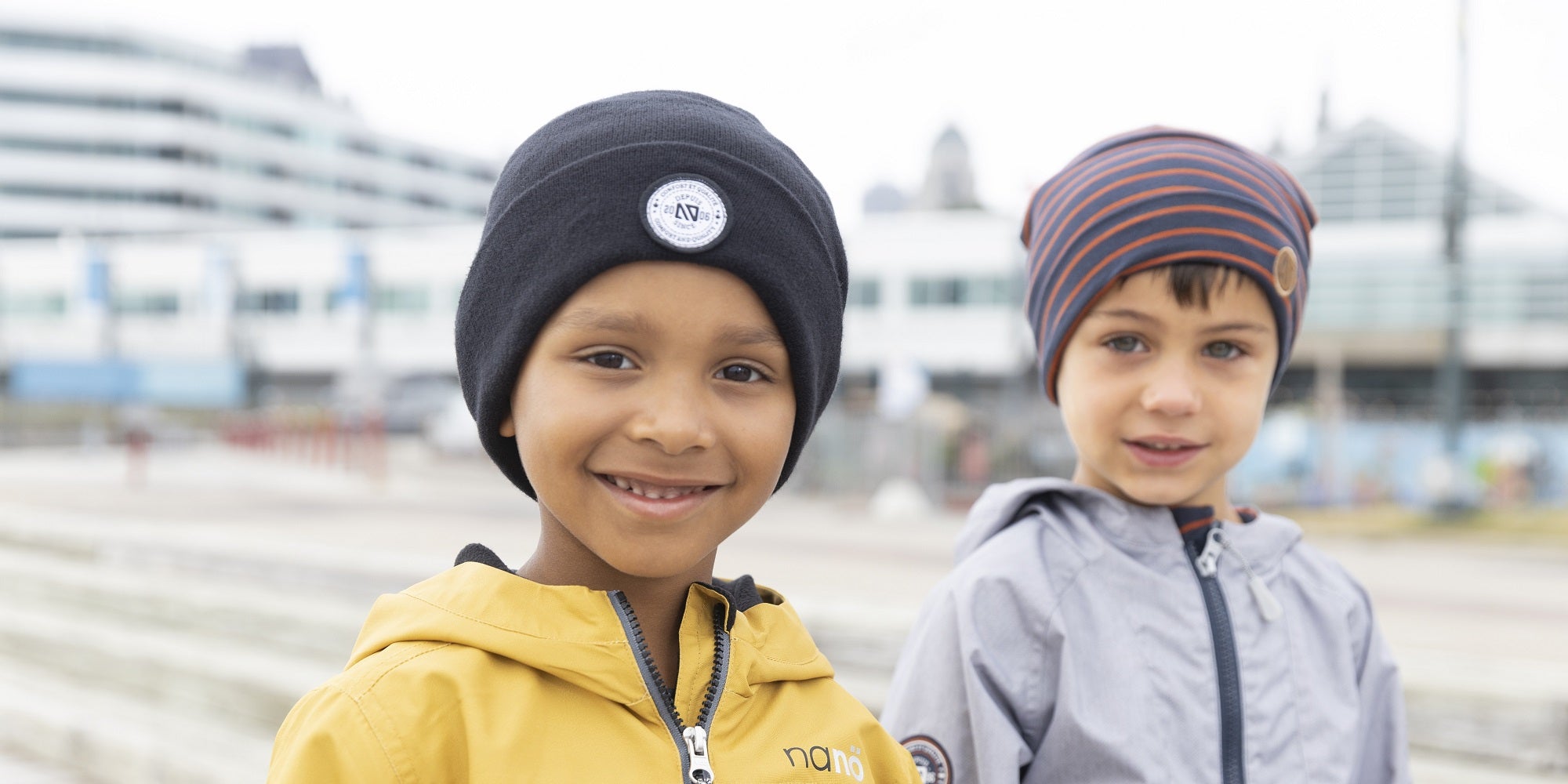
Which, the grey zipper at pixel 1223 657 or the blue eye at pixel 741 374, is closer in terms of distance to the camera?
the blue eye at pixel 741 374

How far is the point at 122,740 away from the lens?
4434mm

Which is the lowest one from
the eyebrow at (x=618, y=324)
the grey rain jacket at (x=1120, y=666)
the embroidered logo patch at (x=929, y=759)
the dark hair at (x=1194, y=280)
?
the embroidered logo patch at (x=929, y=759)

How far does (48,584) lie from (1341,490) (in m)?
15.1

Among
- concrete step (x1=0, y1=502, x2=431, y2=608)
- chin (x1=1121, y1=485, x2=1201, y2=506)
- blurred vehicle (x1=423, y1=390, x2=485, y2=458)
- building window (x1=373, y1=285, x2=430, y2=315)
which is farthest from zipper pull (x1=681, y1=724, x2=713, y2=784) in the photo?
building window (x1=373, y1=285, x2=430, y2=315)

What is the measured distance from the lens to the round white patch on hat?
1.40 metres

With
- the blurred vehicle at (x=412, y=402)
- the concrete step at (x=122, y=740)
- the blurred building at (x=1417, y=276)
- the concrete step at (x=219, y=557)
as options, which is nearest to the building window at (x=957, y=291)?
the blurred building at (x=1417, y=276)

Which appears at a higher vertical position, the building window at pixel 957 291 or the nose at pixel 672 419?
the building window at pixel 957 291

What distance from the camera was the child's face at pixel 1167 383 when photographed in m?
1.97

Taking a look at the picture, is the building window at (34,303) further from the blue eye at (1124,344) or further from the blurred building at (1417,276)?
the blue eye at (1124,344)

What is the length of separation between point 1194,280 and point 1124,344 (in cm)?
16

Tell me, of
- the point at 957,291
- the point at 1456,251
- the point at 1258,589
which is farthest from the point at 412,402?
the point at 1258,589

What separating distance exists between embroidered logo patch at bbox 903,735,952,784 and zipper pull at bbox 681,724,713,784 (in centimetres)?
54

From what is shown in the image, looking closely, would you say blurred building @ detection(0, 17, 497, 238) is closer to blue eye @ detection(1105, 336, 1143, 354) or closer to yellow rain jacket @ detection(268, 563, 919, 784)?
blue eye @ detection(1105, 336, 1143, 354)

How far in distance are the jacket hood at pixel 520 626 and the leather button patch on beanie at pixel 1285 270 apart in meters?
1.14
